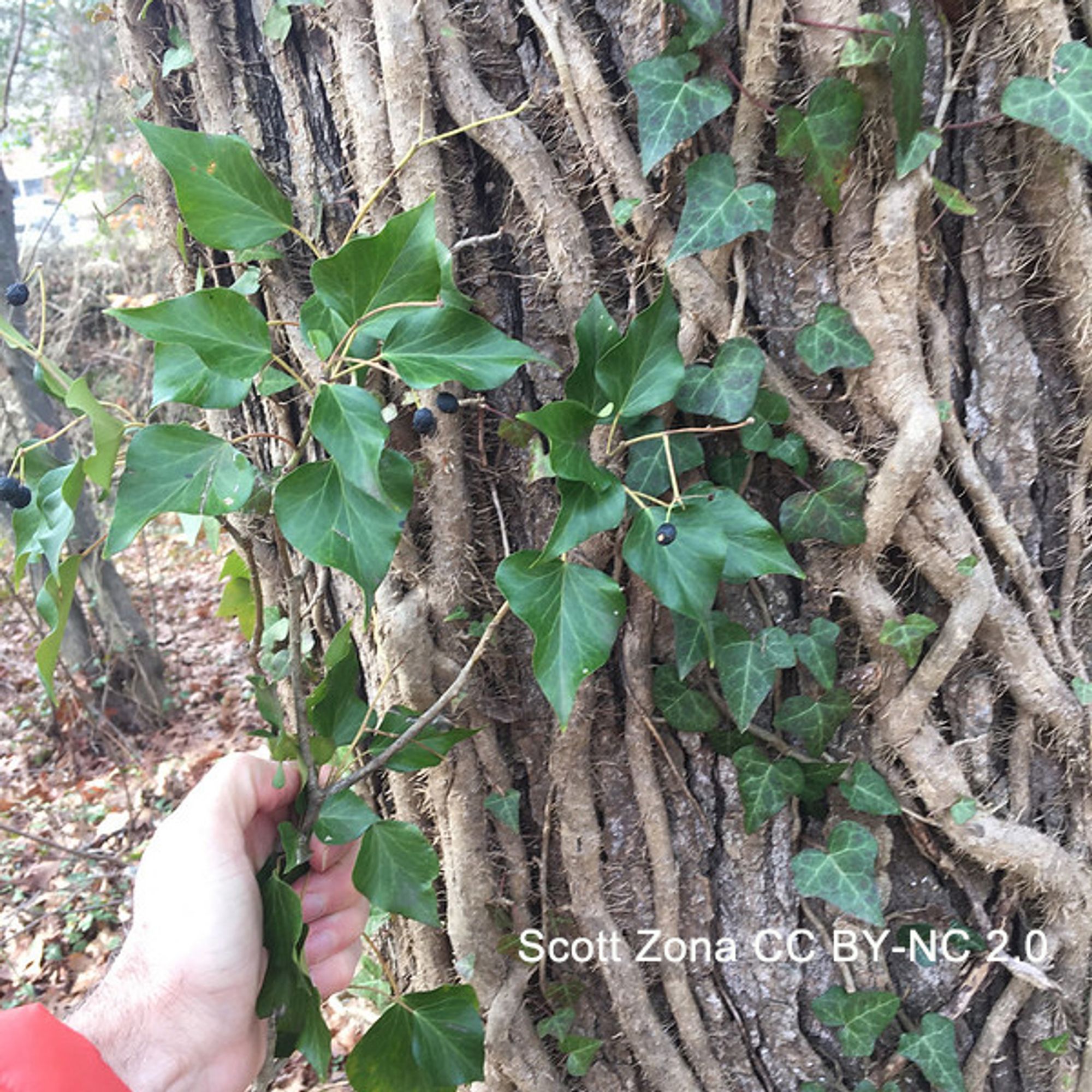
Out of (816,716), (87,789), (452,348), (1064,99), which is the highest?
(1064,99)

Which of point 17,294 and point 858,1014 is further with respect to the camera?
point 858,1014

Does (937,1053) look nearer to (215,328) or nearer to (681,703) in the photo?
(681,703)

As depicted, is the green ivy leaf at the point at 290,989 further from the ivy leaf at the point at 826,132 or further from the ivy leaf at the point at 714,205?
the ivy leaf at the point at 826,132

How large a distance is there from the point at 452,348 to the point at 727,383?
12.2 inches

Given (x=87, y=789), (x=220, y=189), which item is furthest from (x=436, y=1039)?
(x=87, y=789)

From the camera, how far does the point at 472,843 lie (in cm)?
107

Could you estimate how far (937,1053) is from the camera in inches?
39.6

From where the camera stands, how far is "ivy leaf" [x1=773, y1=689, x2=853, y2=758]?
3.15ft

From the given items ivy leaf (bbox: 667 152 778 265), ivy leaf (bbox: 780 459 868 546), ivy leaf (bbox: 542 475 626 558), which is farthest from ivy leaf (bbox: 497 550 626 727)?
ivy leaf (bbox: 667 152 778 265)

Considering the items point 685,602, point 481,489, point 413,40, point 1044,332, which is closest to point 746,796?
point 685,602

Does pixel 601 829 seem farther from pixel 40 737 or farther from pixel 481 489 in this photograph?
pixel 40 737

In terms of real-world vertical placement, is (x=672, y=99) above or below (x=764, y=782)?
above

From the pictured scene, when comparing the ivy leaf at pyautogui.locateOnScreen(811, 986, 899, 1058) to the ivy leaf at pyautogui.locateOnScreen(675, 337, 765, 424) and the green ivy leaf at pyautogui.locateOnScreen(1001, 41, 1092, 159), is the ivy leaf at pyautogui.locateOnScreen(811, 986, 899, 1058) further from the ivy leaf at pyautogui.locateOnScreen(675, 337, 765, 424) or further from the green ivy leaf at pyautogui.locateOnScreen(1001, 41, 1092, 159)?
the green ivy leaf at pyautogui.locateOnScreen(1001, 41, 1092, 159)

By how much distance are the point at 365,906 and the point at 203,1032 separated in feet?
0.79
